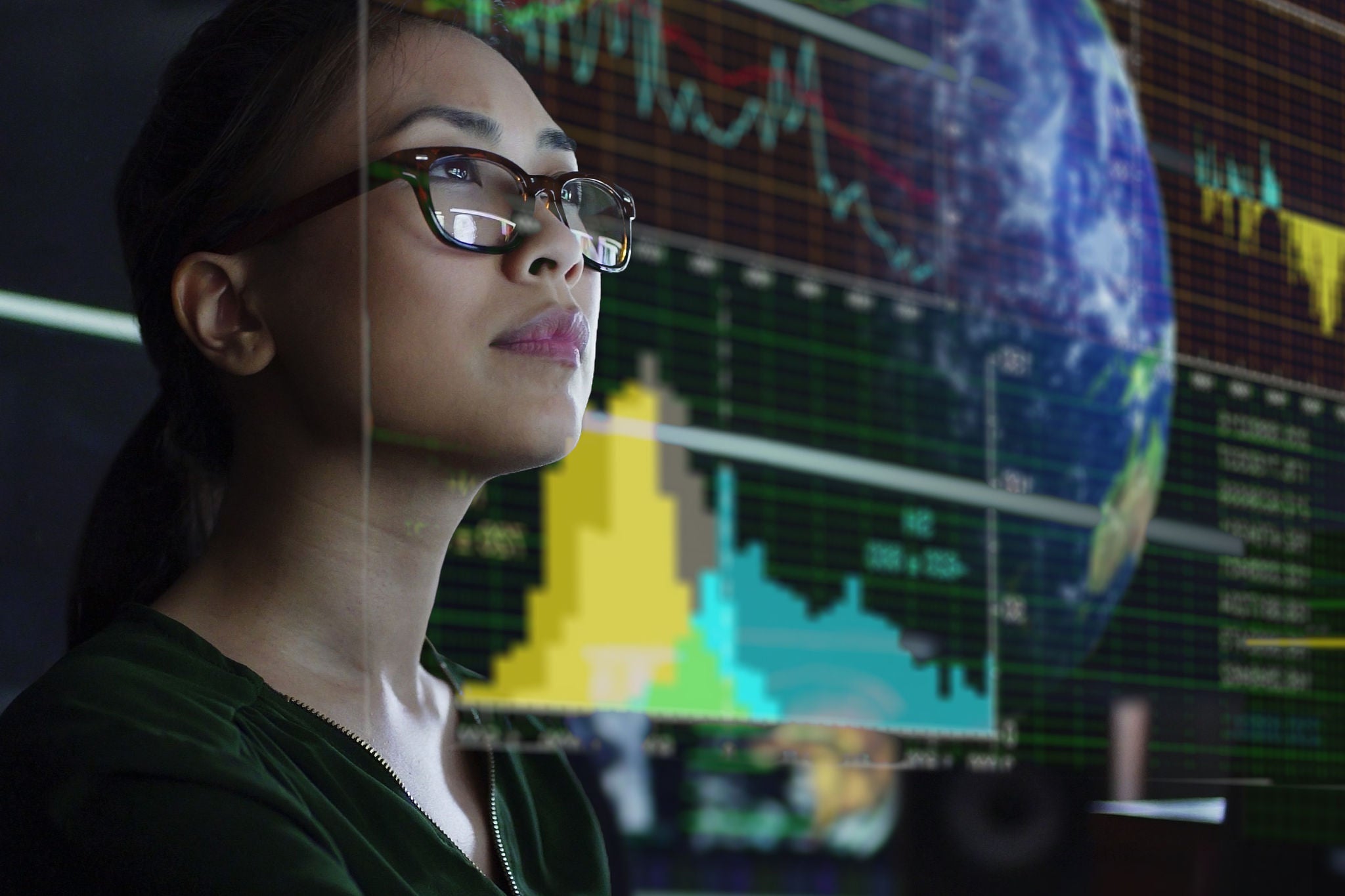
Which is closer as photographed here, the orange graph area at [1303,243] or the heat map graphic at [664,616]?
the heat map graphic at [664,616]

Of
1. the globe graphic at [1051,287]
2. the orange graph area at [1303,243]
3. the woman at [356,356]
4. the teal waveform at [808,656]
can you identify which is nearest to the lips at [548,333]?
the woman at [356,356]

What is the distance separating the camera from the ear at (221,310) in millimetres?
706

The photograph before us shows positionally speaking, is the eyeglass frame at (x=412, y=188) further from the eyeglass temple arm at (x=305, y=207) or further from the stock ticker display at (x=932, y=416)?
the stock ticker display at (x=932, y=416)

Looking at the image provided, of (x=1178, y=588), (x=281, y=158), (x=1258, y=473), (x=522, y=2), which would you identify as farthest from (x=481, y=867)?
(x=1258, y=473)

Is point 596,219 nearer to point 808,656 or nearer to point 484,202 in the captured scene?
point 484,202

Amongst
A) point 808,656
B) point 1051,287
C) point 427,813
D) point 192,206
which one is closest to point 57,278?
point 192,206

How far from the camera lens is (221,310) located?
710mm

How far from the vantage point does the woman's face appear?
681mm

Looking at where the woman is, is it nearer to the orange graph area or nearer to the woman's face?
the woman's face

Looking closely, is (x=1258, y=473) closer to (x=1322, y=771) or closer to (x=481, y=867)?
(x=1322, y=771)

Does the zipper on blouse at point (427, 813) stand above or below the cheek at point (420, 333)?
below

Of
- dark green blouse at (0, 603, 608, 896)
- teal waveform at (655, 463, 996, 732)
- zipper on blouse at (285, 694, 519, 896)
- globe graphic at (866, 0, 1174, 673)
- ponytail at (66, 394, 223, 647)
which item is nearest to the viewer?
dark green blouse at (0, 603, 608, 896)

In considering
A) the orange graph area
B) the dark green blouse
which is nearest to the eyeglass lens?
the dark green blouse

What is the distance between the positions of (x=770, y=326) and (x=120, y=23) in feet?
1.33
